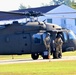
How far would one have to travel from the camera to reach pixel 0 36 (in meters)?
34.2

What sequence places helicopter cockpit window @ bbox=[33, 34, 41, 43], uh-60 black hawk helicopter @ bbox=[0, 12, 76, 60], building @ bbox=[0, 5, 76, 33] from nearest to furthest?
uh-60 black hawk helicopter @ bbox=[0, 12, 76, 60] → helicopter cockpit window @ bbox=[33, 34, 41, 43] → building @ bbox=[0, 5, 76, 33]

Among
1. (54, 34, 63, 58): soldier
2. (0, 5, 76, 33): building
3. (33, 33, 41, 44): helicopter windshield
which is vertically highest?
(33, 33, 41, 44): helicopter windshield

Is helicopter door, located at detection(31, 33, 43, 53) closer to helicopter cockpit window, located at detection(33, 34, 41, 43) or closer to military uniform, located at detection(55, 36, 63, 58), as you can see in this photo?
helicopter cockpit window, located at detection(33, 34, 41, 43)

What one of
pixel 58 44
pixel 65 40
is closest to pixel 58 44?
pixel 58 44

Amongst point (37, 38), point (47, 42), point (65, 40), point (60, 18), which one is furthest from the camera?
point (60, 18)

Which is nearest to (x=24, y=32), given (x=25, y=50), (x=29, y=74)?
(x=25, y=50)

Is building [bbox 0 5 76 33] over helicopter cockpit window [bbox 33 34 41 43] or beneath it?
beneath

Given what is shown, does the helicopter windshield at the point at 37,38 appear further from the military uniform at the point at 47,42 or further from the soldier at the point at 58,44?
the soldier at the point at 58,44

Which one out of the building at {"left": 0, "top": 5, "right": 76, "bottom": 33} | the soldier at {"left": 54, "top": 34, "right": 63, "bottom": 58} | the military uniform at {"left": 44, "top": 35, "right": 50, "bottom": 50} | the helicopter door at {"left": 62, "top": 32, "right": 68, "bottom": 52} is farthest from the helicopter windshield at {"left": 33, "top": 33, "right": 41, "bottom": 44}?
the building at {"left": 0, "top": 5, "right": 76, "bottom": 33}

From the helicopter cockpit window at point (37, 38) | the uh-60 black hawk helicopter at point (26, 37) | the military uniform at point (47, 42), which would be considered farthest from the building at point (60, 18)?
the military uniform at point (47, 42)

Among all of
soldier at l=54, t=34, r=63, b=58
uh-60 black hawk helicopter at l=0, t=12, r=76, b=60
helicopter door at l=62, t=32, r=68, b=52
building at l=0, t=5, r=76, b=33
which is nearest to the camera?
soldier at l=54, t=34, r=63, b=58

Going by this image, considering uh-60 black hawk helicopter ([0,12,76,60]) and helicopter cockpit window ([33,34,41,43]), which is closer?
uh-60 black hawk helicopter ([0,12,76,60])

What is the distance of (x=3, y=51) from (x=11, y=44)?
757mm

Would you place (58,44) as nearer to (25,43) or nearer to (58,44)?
(58,44)
